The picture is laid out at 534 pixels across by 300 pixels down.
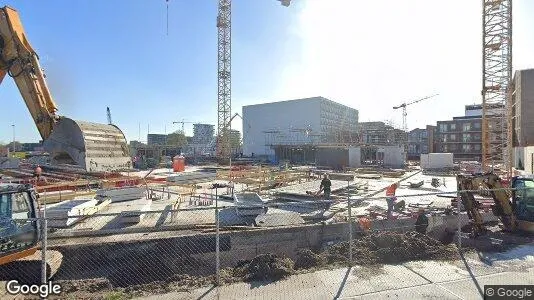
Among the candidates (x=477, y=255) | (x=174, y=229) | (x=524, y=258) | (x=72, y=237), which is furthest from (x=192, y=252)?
(x=524, y=258)

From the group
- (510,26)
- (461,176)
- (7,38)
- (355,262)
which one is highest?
(510,26)

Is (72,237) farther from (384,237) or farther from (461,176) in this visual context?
(461,176)

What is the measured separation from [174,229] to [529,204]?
11.0 meters

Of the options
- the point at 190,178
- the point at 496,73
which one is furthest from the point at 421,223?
the point at 496,73

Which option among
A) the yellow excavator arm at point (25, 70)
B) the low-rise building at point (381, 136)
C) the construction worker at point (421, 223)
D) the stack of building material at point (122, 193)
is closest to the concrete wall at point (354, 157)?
the low-rise building at point (381, 136)

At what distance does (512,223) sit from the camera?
33.3 ft

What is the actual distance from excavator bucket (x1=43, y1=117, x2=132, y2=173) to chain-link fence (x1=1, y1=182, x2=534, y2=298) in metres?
2.12

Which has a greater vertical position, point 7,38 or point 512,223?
point 7,38

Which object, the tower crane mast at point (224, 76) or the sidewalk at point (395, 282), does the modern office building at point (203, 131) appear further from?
the sidewalk at point (395, 282)

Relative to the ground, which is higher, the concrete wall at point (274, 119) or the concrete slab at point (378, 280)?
the concrete wall at point (274, 119)

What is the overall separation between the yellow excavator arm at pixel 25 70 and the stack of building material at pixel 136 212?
14.8ft

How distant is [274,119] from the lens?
3278 inches

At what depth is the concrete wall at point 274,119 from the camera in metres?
77.6

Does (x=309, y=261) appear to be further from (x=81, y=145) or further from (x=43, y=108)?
(x=43, y=108)
